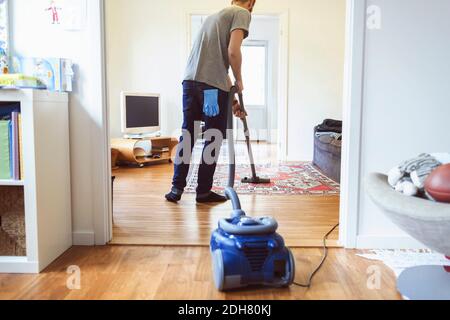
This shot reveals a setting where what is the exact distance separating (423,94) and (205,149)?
1.34 meters

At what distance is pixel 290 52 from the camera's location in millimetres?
5281

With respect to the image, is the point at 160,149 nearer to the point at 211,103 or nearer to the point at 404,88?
the point at 211,103

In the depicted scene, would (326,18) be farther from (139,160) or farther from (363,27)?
(363,27)

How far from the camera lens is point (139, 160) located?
15.3ft

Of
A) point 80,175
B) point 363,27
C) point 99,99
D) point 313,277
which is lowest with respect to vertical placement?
point 313,277

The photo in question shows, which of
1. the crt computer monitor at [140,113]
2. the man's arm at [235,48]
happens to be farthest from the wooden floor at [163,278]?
the crt computer monitor at [140,113]

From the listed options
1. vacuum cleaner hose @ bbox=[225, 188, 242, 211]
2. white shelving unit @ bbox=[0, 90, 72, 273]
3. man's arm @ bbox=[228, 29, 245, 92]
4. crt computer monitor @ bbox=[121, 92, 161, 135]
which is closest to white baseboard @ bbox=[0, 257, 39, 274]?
white shelving unit @ bbox=[0, 90, 72, 273]

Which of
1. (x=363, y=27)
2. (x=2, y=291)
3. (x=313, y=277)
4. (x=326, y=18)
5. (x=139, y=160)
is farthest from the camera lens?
(x=326, y=18)

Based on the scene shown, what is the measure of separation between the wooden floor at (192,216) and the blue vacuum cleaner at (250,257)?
0.54 m

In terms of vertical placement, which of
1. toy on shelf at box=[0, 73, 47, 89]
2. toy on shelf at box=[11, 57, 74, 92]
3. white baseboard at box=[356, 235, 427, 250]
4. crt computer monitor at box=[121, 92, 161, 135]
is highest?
toy on shelf at box=[11, 57, 74, 92]

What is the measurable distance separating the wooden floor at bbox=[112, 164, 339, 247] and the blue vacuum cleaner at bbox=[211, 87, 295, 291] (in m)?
0.54

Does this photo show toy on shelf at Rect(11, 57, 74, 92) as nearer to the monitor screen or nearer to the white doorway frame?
the white doorway frame

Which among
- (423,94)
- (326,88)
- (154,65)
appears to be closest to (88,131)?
(423,94)

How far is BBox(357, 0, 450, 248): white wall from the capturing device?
188cm
